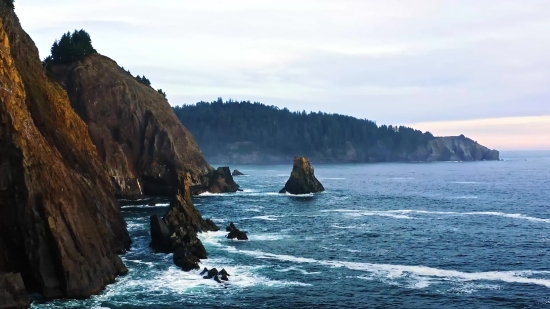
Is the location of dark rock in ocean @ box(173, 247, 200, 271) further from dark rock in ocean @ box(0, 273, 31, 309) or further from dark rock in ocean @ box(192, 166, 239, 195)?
dark rock in ocean @ box(192, 166, 239, 195)

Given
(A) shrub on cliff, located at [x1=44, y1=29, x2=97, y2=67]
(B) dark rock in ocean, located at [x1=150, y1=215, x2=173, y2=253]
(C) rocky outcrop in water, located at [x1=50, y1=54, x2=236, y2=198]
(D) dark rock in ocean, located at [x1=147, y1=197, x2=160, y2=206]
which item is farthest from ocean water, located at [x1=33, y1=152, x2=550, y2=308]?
(A) shrub on cliff, located at [x1=44, y1=29, x2=97, y2=67]

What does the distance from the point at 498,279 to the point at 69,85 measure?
94.3 metres

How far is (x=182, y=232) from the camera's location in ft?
212

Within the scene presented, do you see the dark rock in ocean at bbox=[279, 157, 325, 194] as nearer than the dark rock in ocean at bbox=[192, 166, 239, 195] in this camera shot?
No

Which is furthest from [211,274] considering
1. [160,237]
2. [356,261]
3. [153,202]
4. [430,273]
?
[153,202]

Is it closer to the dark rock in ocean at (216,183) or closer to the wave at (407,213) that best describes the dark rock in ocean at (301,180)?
the dark rock in ocean at (216,183)

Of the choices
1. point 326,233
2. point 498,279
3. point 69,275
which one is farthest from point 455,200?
point 69,275

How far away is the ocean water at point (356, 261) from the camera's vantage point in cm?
A: 4597

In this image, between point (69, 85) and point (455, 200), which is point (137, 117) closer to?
point (69, 85)

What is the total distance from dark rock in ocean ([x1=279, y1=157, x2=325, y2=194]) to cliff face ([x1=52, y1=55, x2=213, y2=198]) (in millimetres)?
23737

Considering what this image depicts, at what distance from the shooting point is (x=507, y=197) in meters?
123

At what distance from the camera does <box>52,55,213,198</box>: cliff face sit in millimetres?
111375

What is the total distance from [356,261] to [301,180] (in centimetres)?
7694

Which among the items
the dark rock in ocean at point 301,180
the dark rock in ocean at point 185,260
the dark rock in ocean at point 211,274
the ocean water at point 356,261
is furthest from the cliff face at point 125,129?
the dark rock in ocean at point 211,274
